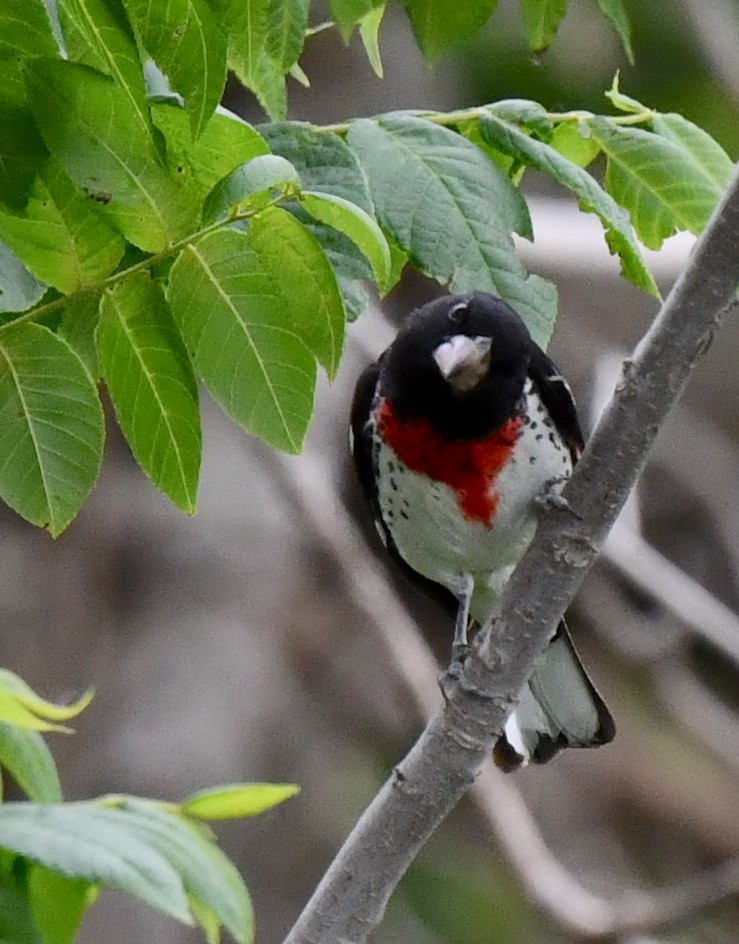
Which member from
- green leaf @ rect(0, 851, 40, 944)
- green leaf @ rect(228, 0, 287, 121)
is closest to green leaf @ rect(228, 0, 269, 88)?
green leaf @ rect(228, 0, 287, 121)

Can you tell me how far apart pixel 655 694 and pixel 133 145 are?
354 cm

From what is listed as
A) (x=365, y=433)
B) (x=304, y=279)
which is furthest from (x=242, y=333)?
(x=365, y=433)

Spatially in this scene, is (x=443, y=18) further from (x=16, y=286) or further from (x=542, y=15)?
(x=16, y=286)

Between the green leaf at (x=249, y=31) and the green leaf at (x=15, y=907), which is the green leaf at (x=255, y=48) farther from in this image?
the green leaf at (x=15, y=907)

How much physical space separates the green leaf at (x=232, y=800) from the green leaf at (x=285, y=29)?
45 centimetres

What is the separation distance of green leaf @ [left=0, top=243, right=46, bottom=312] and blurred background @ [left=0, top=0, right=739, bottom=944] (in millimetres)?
2302

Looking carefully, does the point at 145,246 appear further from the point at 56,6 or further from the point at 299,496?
the point at 299,496

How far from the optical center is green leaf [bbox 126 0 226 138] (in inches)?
32.4

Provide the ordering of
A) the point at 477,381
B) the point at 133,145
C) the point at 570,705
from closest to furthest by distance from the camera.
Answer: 1. the point at 133,145
2. the point at 477,381
3. the point at 570,705

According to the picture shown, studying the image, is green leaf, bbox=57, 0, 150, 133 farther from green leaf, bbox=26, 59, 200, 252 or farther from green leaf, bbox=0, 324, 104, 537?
green leaf, bbox=0, 324, 104, 537

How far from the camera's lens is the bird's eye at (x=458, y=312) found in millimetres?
1646

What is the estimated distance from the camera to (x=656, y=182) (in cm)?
119

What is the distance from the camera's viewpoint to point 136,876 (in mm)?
714

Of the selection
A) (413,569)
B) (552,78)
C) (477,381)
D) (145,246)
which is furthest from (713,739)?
(145,246)
